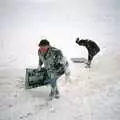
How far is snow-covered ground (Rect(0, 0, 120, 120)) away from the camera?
6.41ft

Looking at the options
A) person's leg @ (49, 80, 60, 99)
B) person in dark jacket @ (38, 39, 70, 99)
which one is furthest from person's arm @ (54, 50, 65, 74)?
person's leg @ (49, 80, 60, 99)

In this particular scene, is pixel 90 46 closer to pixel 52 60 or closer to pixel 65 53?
pixel 65 53

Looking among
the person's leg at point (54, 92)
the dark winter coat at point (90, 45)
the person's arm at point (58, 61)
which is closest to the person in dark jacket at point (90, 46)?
the dark winter coat at point (90, 45)

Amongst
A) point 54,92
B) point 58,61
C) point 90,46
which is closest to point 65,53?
point 58,61

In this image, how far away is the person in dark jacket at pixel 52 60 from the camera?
1988mm

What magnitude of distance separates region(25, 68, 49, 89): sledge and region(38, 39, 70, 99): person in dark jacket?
0.11 feet

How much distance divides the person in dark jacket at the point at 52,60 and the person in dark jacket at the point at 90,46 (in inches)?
6.5

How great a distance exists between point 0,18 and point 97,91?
0.90m

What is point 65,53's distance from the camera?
2.00 m

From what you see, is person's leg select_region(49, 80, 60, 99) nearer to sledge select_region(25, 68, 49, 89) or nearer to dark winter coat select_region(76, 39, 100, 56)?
sledge select_region(25, 68, 49, 89)

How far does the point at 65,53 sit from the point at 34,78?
29cm

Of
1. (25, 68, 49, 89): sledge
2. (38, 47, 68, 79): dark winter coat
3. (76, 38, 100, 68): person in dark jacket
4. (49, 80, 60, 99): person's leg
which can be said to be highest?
(76, 38, 100, 68): person in dark jacket

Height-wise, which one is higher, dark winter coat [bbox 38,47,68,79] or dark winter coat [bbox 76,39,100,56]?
dark winter coat [bbox 76,39,100,56]

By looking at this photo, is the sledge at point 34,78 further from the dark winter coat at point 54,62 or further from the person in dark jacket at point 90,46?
the person in dark jacket at point 90,46
